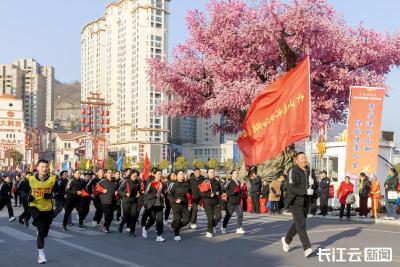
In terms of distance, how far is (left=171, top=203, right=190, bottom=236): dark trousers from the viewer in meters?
12.9

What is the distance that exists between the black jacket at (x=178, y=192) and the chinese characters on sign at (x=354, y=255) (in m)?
3.97

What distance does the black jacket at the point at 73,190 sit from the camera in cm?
1608

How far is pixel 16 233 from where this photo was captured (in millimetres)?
14625

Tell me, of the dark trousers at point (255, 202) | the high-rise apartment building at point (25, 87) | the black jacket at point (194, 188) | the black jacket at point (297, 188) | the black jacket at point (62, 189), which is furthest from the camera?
the high-rise apartment building at point (25, 87)

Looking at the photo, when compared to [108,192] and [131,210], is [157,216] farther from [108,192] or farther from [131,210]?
[108,192]

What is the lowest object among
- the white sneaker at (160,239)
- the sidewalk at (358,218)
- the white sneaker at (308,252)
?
the sidewalk at (358,218)

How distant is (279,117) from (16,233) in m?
7.83

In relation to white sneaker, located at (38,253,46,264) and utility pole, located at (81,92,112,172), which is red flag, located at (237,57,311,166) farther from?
utility pole, located at (81,92,112,172)

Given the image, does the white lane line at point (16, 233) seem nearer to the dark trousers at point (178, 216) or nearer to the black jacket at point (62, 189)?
the black jacket at point (62, 189)

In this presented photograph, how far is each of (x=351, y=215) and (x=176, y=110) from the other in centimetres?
804

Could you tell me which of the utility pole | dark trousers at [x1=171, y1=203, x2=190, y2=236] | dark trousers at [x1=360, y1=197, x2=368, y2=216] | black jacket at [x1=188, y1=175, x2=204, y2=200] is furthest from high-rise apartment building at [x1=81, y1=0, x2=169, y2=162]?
dark trousers at [x1=171, y1=203, x2=190, y2=236]

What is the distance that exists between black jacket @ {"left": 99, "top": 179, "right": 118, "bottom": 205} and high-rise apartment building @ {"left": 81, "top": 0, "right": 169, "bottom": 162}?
369 feet

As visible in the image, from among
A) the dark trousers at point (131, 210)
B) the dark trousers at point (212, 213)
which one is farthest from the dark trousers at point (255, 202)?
the dark trousers at point (131, 210)

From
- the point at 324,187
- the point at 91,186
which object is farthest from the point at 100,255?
the point at 324,187
